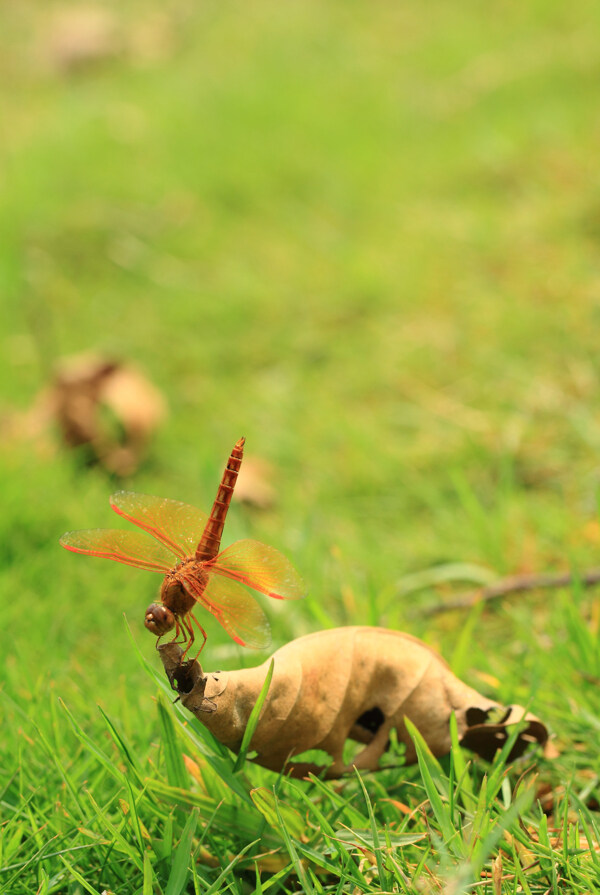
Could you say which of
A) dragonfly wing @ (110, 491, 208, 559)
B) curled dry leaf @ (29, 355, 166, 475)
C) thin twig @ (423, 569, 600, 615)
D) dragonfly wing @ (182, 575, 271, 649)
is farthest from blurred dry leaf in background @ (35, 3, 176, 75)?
dragonfly wing @ (182, 575, 271, 649)

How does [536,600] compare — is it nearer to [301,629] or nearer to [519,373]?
[301,629]

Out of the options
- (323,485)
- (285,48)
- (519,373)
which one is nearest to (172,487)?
(323,485)

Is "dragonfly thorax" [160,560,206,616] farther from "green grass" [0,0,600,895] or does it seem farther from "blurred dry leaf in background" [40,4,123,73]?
"blurred dry leaf in background" [40,4,123,73]

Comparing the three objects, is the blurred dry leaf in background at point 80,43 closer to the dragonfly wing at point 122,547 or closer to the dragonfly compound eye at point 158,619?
the dragonfly wing at point 122,547

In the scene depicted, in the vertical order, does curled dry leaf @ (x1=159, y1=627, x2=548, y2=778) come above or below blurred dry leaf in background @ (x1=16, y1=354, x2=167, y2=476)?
above

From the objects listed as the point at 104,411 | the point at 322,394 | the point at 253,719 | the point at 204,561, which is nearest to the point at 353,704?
the point at 253,719

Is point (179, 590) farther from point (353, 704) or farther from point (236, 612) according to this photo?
point (353, 704)

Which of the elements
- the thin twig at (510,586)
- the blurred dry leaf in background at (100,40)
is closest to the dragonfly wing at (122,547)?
the thin twig at (510,586)
